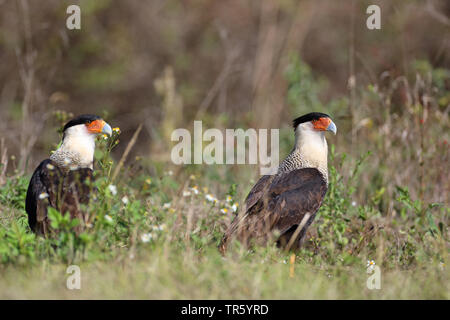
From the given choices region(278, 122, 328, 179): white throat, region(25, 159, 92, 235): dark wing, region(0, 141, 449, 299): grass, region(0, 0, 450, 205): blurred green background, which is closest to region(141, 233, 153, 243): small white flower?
region(0, 141, 449, 299): grass

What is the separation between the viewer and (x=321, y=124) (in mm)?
5086

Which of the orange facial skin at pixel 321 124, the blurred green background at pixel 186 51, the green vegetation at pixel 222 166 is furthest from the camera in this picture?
the blurred green background at pixel 186 51

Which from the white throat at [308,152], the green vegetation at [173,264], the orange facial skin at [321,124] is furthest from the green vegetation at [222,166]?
the orange facial skin at [321,124]

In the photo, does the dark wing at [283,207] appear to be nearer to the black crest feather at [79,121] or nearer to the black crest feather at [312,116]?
the black crest feather at [312,116]

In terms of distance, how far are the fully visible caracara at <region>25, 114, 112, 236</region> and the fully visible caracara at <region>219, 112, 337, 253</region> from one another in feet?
3.66

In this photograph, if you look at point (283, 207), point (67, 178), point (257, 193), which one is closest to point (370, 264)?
point (283, 207)

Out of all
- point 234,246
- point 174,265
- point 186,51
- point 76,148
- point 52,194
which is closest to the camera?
point 174,265

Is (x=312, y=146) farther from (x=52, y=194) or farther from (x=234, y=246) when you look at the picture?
(x=52, y=194)

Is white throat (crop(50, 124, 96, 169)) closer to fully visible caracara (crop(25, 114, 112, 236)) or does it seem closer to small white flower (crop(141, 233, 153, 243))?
fully visible caracara (crop(25, 114, 112, 236))

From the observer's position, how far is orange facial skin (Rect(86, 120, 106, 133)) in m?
4.75

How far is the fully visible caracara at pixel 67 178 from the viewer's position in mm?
3973

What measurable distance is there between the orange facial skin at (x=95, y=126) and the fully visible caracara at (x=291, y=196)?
1.28 m

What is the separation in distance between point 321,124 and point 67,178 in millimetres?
2127

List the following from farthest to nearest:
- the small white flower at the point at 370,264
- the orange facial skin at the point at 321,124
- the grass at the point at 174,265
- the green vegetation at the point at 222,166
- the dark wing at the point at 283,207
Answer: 1. the orange facial skin at the point at 321,124
2. the dark wing at the point at 283,207
3. the small white flower at the point at 370,264
4. the green vegetation at the point at 222,166
5. the grass at the point at 174,265
